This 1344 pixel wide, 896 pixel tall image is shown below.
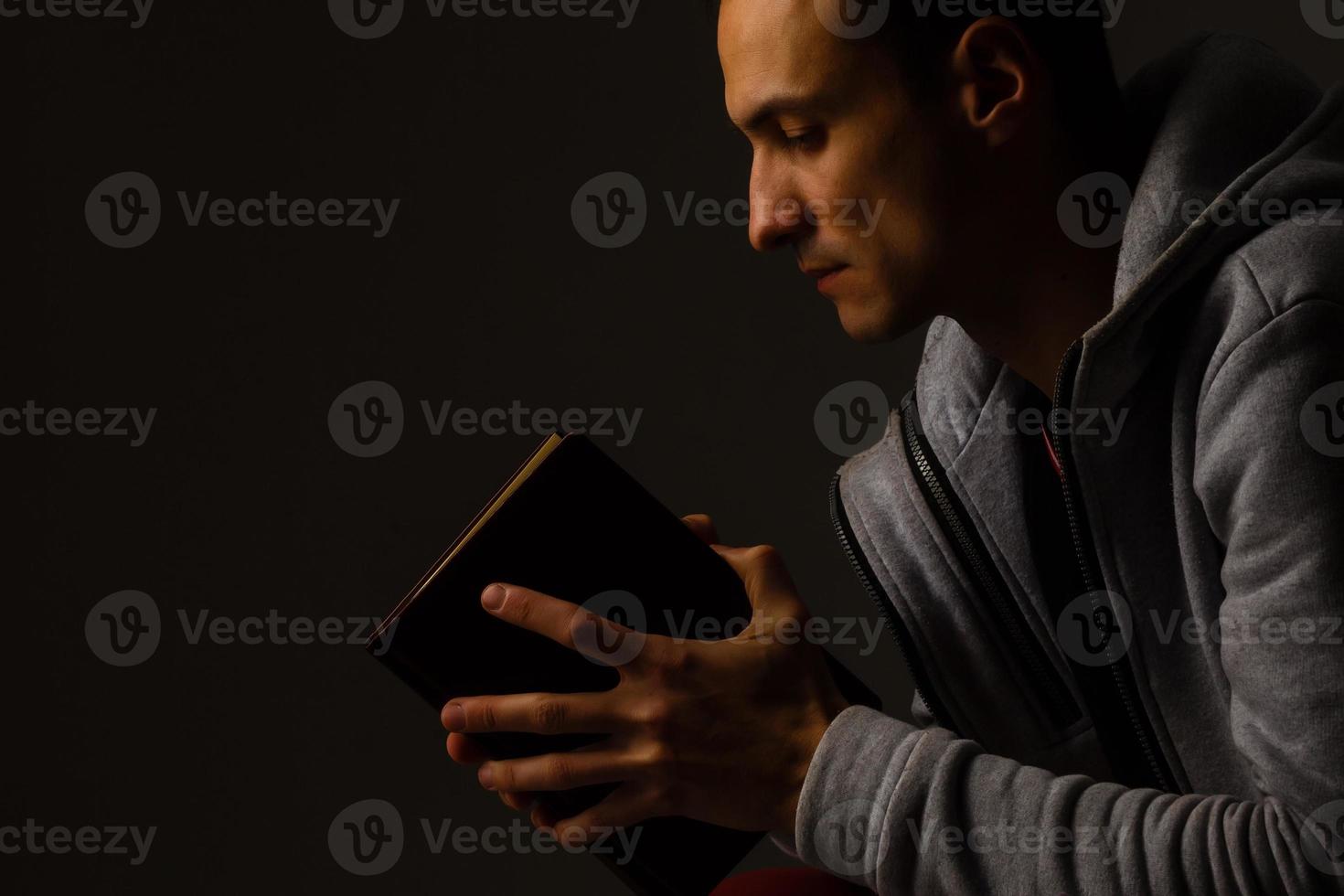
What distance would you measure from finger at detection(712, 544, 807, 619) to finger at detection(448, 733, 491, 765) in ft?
0.66

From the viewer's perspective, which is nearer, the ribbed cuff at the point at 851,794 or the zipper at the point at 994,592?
the ribbed cuff at the point at 851,794

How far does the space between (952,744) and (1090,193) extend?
0.40m

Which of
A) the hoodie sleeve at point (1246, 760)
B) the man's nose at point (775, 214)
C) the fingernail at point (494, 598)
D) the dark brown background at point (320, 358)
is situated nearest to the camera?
the hoodie sleeve at point (1246, 760)

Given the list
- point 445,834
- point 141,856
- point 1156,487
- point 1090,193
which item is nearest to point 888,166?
point 1090,193

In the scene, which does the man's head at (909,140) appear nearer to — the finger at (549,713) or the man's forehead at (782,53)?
the man's forehead at (782,53)

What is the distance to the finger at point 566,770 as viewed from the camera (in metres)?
0.89

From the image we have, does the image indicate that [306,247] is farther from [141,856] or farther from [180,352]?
[141,856]

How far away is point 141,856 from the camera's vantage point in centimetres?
165

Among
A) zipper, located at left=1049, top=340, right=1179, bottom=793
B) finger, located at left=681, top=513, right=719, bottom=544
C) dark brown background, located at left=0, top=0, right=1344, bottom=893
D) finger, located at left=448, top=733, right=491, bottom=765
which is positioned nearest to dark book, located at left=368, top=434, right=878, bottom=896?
finger, located at left=448, top=733, right=491, bottom=765

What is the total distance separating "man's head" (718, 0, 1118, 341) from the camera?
0.98m

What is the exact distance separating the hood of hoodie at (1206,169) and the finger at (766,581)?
0.75ft

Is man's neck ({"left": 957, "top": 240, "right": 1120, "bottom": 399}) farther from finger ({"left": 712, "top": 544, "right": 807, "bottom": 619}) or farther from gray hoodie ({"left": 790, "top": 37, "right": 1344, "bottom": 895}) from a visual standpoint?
finger ({"left": 712, "top": 544, "right": 807, "bottom": 619})

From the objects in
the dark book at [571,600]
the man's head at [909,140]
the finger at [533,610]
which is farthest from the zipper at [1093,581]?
the finger at [533,610]

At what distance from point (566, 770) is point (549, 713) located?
0.04 m
